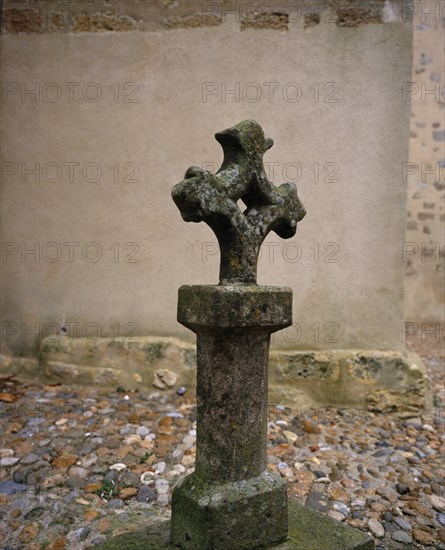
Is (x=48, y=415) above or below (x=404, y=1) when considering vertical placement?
below

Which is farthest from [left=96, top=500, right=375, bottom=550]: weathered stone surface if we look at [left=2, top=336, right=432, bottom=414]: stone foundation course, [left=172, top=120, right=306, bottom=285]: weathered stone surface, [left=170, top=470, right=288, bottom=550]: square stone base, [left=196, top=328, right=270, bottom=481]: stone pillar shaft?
[left=2, top=336, right=432, bottom=414]: stone foundation course

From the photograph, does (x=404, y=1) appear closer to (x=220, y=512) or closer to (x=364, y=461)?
(x=364, y=461)

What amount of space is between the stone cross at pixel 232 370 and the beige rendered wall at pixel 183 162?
7.43ft

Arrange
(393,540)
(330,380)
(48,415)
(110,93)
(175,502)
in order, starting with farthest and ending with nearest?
(110,93) → (330,380) → (48,415) → (393,540) → (175,502)

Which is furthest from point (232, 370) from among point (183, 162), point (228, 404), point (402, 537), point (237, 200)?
point (183, 162)

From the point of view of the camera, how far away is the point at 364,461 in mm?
3078

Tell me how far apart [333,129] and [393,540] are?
3.05 meters

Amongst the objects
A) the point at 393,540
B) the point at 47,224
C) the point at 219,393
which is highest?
the point at 47,224

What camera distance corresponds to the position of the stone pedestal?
1645mm

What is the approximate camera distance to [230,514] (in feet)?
5.41

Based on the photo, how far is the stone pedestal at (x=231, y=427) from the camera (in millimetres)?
1645

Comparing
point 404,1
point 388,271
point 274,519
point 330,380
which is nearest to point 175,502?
point 274,519

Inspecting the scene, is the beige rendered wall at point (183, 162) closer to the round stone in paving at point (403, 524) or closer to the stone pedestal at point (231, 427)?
the round stone in paving at point (403, 524)

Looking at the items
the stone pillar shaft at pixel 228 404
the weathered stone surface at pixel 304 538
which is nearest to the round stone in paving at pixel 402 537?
the weathered stone surface at pixel 304 538
